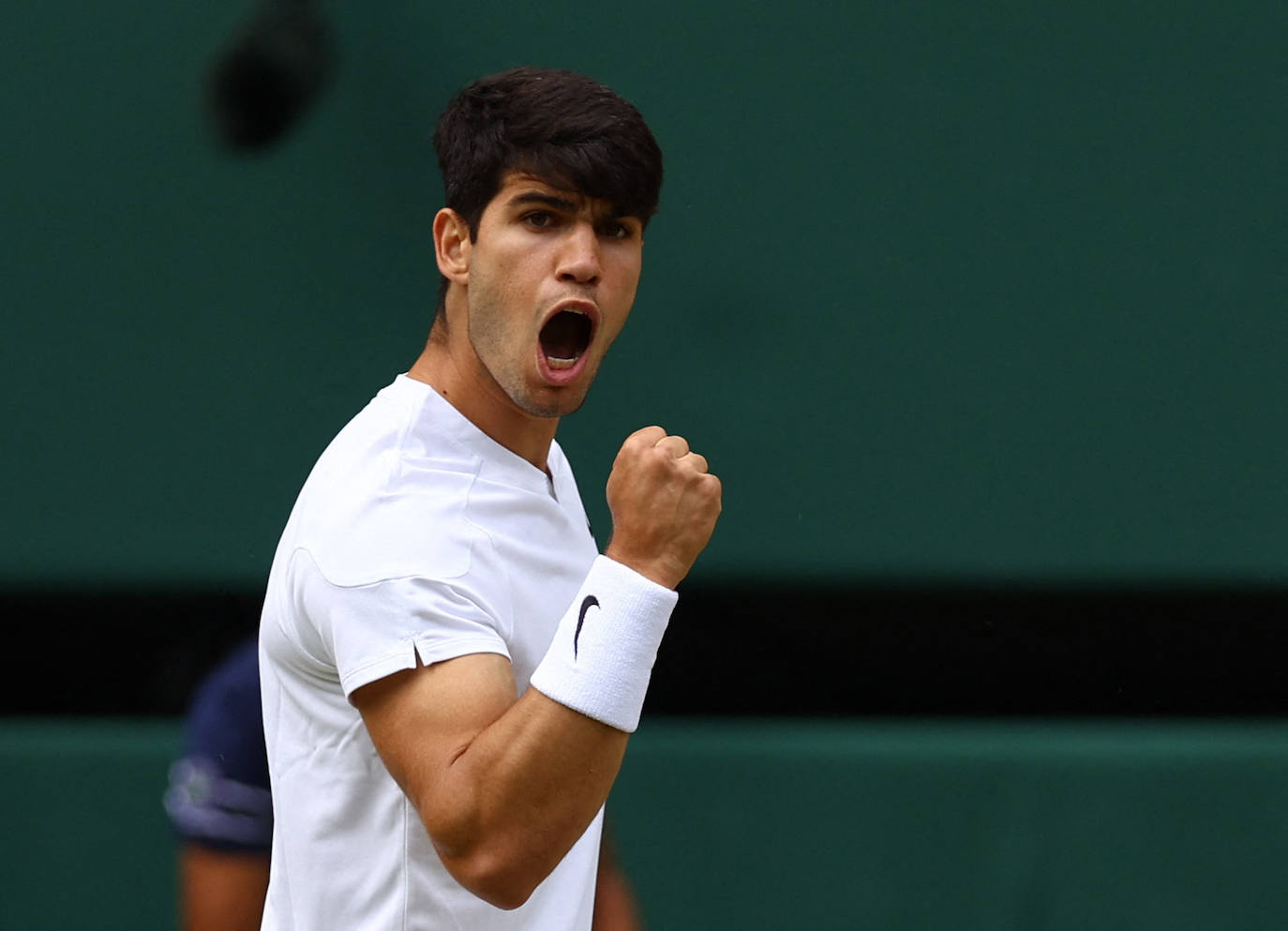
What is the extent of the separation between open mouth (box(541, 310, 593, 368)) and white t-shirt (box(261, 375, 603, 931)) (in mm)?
106

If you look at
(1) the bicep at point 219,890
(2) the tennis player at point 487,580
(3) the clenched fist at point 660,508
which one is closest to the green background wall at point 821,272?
(1) the bicep at point 219,890

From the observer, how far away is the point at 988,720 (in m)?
2.24

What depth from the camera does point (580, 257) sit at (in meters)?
1.34

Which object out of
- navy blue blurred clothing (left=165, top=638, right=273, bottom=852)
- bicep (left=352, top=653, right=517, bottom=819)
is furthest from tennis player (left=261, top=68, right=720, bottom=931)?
navy blue blurred clothing (left=165, top=638, right=273, bottom=852)

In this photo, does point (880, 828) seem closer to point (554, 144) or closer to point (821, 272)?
point (821, 272)

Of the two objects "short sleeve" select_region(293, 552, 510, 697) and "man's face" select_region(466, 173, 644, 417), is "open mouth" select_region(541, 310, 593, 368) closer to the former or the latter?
"man's face" select_region(466, 173, 644, 417)

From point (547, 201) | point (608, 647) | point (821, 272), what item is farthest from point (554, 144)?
point (821, 272)

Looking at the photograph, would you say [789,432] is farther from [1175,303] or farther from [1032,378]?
[1175,303]

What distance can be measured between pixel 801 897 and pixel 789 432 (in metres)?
0.64

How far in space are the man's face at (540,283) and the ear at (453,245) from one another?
13 millimetres

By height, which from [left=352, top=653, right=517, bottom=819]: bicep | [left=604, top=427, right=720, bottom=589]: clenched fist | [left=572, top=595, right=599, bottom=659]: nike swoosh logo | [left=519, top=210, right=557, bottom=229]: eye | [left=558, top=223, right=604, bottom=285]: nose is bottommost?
[left=352, top=653, right=517, bottom=819]: bicep

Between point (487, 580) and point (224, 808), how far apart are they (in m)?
1.02

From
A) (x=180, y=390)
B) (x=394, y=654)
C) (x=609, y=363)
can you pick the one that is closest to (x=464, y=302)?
(x=394, y=654)

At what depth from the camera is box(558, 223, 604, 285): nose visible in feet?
4.39
